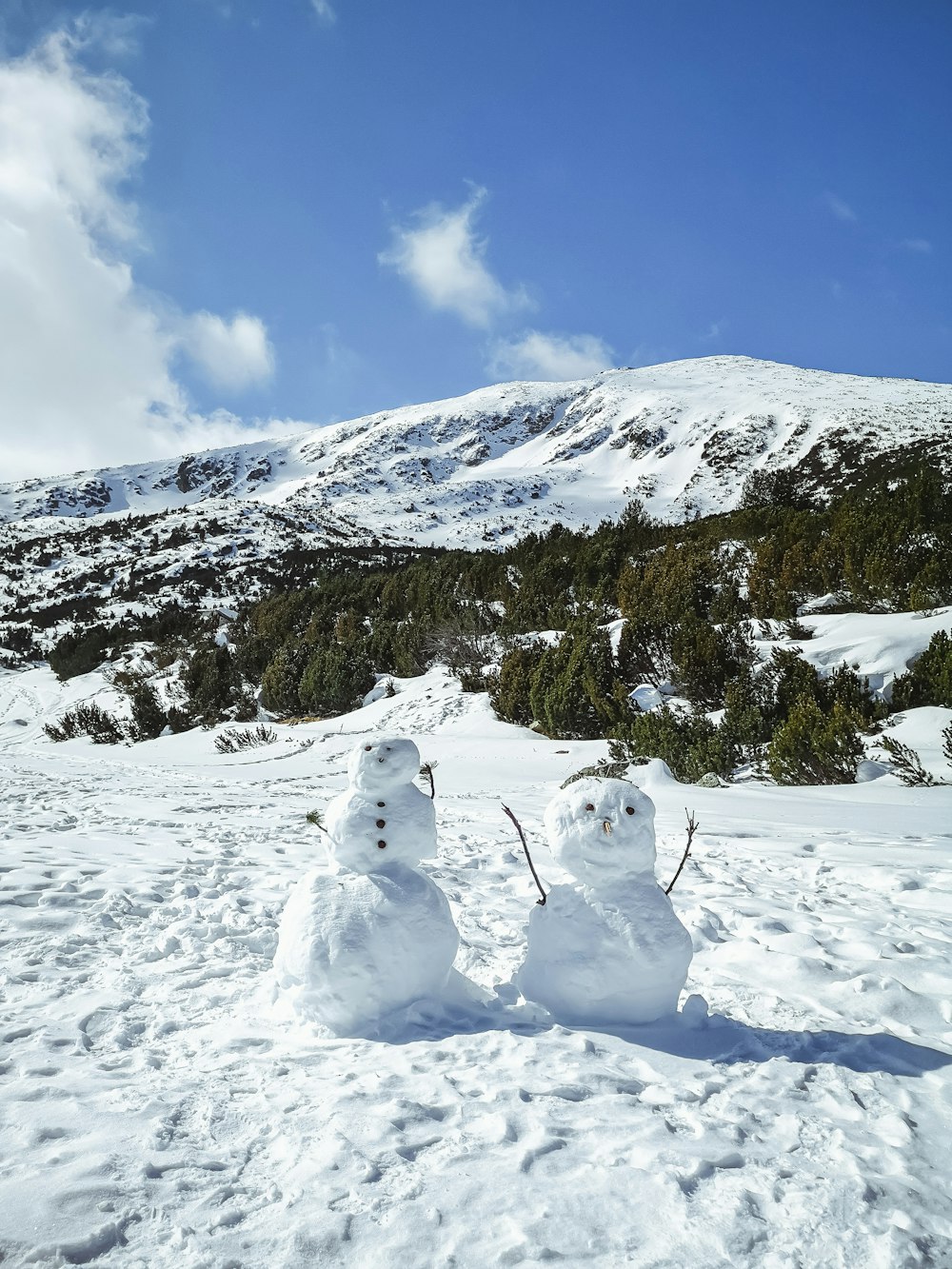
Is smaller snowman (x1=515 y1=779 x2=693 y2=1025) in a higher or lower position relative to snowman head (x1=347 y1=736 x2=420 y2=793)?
lower

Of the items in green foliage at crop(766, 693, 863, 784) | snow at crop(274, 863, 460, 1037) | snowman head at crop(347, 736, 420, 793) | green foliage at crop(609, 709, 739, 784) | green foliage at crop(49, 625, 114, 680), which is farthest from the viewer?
green foliage at crop(49, 625, 114, 680)

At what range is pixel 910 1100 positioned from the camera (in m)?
2.08

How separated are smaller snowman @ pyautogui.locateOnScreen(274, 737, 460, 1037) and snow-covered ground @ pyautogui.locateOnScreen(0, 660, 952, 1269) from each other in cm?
14

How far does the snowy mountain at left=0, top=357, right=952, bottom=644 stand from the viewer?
128 feet

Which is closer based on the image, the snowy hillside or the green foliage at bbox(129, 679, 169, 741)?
the green foliage at bbox(129, 679, 169, 741)

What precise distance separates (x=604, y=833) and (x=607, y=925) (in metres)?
0.36

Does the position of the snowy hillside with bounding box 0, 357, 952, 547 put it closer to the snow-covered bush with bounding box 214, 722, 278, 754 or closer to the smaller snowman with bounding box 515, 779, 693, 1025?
the snow-covered bush with bounding box 214, 722, 278, 754

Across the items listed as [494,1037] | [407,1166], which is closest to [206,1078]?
[407,1166]

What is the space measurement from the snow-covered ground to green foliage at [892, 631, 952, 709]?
3.46 m

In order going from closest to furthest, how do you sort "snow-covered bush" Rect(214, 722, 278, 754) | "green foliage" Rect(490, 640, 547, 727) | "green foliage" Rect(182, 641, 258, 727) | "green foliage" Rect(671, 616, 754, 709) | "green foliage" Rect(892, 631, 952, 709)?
"green foliage" Rect(892, 631, 952, 709)
"green foliage" Rect(671, 616, 754, 709)
"green foliage" Rect(490, 640, 547, 727)
"snow-covered bush" Rect(214, 722, 278, 754)
"green foliage" Rect(182, 641, 258, 727)

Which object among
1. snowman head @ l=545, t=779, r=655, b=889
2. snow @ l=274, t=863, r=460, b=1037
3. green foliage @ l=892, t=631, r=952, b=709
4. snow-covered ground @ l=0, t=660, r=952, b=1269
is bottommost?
snow-covered ground @ l=0, t=660, r=952, b=1269

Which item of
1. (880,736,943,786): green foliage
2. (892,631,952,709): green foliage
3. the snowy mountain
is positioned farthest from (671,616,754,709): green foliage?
the snowy mountain

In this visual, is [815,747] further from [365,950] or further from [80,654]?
[80,654]

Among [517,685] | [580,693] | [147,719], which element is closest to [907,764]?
[580,693]
